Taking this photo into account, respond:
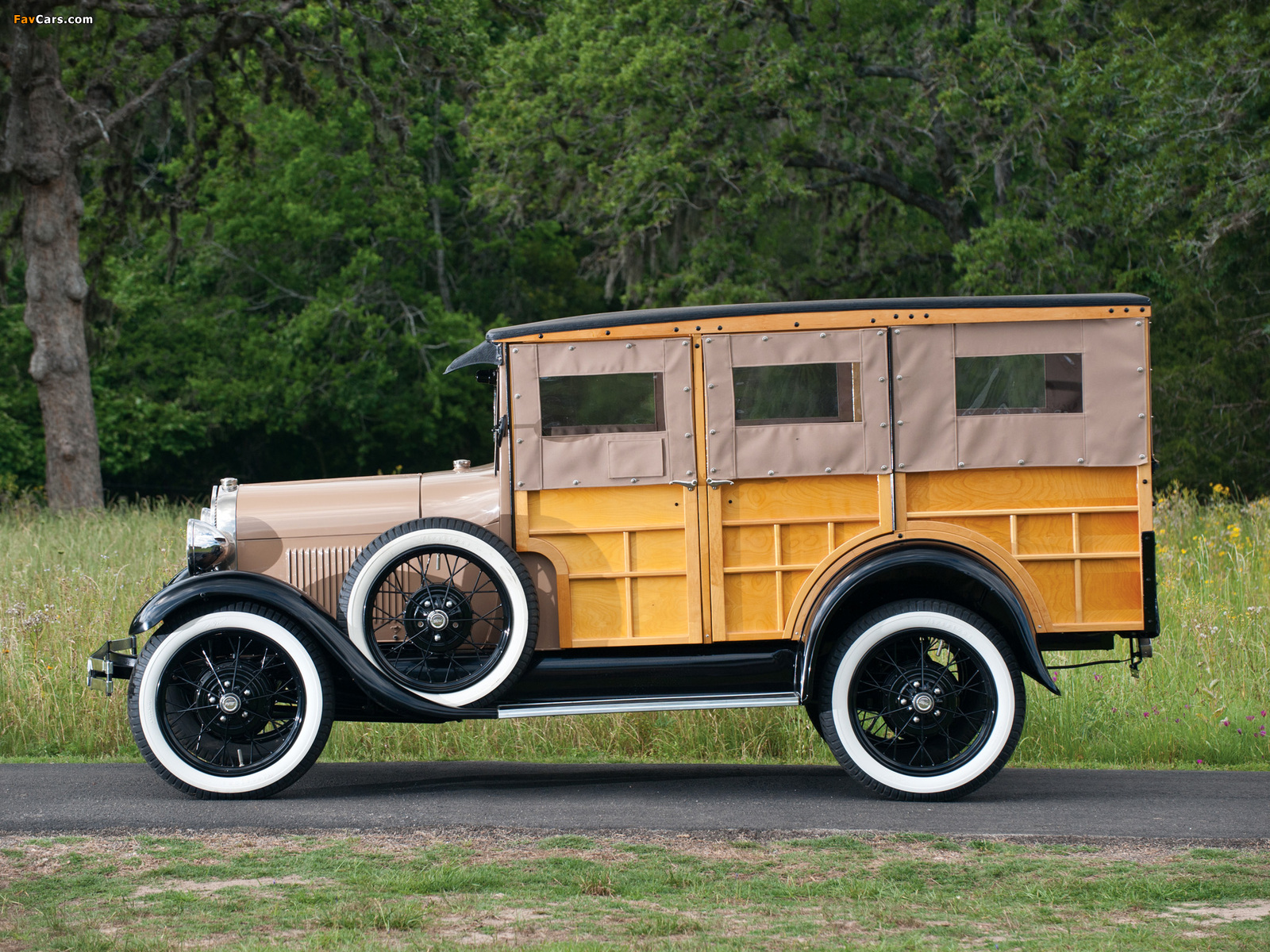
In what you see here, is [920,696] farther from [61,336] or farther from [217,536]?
[61,336]

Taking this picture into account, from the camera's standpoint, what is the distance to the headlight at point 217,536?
252 inches

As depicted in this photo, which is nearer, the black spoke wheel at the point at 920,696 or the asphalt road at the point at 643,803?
the asphalt road at the point at 643,803

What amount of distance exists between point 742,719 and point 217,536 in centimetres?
320

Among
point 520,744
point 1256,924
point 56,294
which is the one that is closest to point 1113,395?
point 1256,924

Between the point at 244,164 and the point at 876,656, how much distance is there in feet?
64.3

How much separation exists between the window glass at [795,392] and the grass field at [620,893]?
205 cm

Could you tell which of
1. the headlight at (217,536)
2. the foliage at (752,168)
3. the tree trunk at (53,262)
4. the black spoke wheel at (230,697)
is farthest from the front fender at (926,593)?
the tree trunk at (53,262)

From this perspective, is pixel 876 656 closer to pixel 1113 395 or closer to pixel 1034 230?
pixel 1113 395

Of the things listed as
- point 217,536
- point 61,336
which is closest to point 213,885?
point 217,536

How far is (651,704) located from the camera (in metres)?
6.01

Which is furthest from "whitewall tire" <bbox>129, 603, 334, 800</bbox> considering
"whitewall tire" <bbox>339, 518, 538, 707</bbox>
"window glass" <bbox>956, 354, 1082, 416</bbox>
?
"window glass" <bbox>956, 354, 1082, 416</bbox>

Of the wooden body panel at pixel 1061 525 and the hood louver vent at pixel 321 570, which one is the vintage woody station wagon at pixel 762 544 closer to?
the wooden body panel at pixel 1061 525

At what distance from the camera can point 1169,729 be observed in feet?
24.2

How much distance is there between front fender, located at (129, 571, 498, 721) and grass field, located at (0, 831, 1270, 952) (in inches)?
29.0
